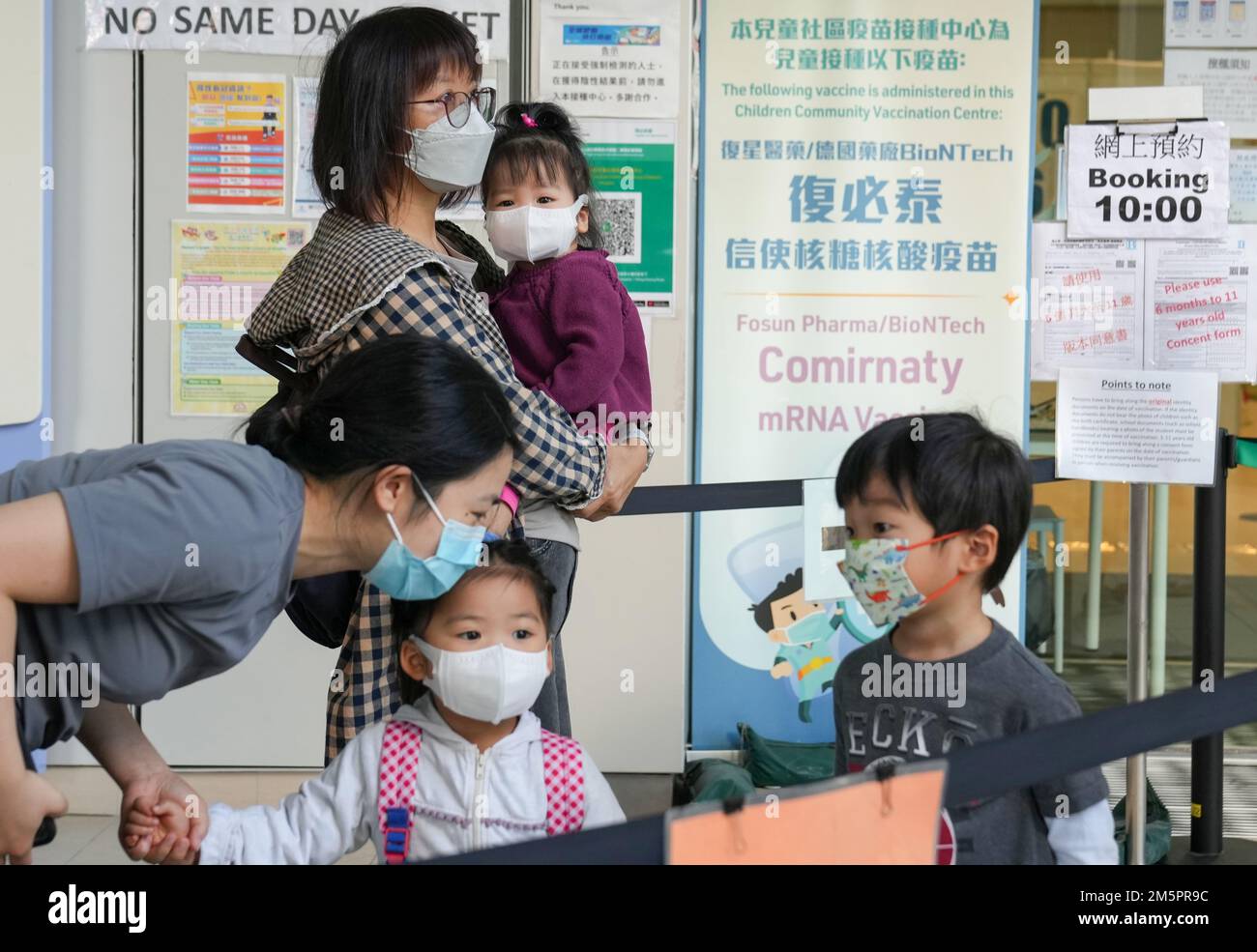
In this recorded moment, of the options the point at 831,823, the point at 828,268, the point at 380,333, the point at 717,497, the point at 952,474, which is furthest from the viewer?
the point at 828,268

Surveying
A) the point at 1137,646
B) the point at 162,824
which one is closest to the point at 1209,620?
the point at 1137,646

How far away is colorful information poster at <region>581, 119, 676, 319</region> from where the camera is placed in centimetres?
361

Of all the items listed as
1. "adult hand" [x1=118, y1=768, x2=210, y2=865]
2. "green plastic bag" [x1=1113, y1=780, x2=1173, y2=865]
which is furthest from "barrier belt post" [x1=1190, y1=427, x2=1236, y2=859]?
"adult hand" [x1=118, y1=768, x2=210, y2=865]

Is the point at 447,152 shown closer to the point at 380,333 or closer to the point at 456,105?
the point at 456,105

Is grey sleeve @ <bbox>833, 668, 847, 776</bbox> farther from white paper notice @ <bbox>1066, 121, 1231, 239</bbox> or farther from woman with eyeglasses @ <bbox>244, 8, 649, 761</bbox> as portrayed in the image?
white paper notice @ <bbox>1066, 121, 1231, 239</bbox>

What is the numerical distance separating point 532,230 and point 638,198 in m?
1.43

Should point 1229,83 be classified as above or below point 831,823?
above

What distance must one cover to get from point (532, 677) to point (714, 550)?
2.02 metres

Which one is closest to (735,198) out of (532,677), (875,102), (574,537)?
(875,102)

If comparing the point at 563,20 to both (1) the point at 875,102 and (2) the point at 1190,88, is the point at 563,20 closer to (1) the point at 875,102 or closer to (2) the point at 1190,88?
(1) the point at 875,102

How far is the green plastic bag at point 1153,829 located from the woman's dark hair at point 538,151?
179cm

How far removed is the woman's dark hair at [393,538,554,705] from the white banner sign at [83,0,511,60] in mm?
2090

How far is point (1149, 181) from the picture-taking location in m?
2.84

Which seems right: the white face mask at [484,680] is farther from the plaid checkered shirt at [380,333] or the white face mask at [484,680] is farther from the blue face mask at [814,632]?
the blue face mask at [814,632]
